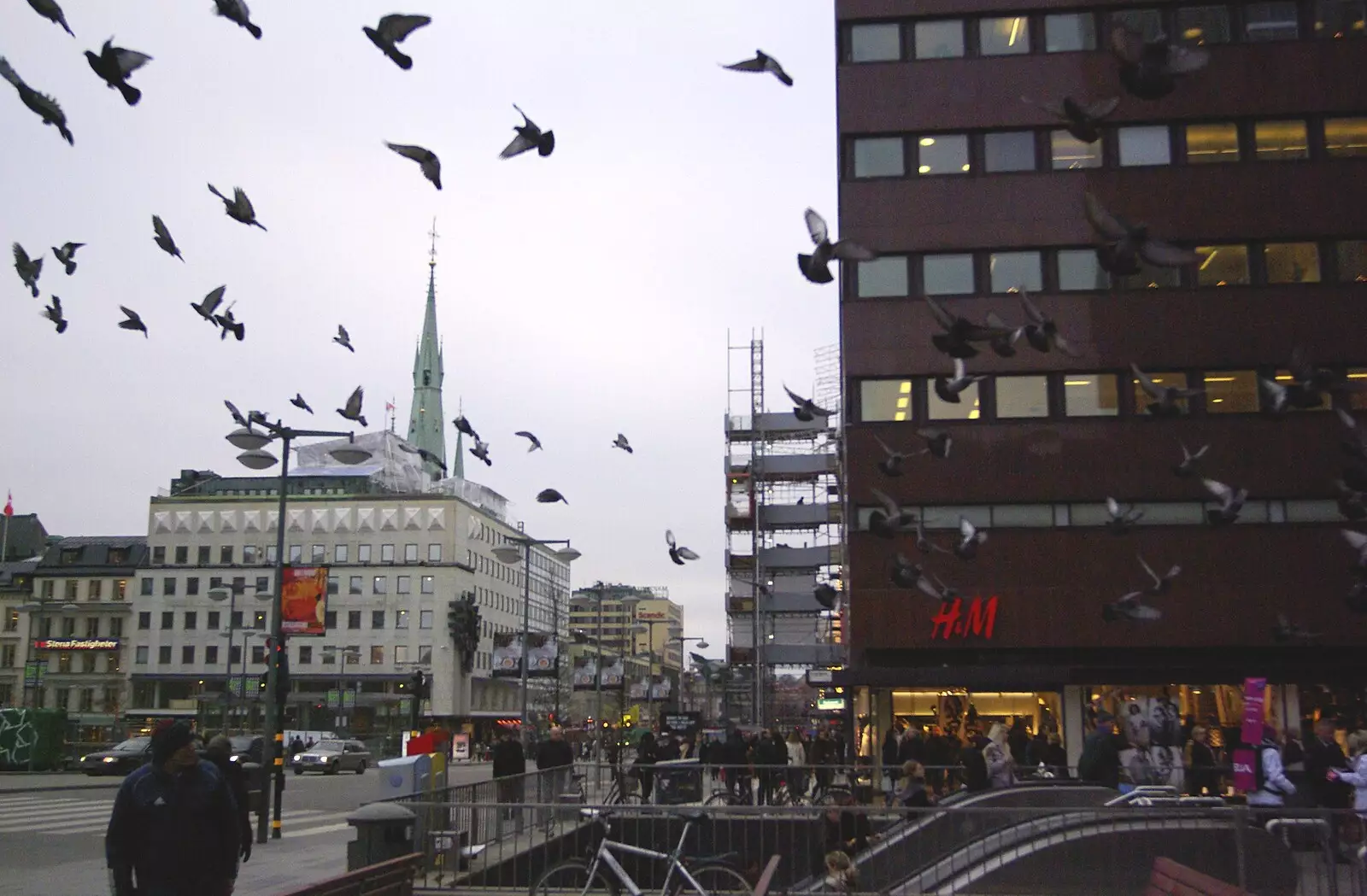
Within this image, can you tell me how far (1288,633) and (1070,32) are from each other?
17861 mm

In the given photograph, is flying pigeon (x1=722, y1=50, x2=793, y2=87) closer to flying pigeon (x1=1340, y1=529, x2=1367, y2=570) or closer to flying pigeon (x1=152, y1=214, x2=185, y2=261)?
flying pigeon (x1=152, y1=214, x2=185, y2=261)

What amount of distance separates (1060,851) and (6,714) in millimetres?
47841

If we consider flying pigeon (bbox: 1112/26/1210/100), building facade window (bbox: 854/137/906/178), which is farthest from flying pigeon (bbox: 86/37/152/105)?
building facade window (bbox: 854/137/906/178)

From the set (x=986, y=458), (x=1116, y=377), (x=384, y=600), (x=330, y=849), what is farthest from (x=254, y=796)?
(x=384, y=600)

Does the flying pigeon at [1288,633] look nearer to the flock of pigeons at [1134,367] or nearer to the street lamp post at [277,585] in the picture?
the flock of pigeons at [1134,367]

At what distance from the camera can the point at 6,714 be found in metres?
50.1

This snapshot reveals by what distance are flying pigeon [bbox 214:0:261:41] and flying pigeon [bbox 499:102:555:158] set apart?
8.96 ft

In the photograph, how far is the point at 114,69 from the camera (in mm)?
12328

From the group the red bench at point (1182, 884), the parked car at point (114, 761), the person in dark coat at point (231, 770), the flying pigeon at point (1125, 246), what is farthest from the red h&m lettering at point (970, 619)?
the parked car at point (114, 761)

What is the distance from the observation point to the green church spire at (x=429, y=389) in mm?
192375

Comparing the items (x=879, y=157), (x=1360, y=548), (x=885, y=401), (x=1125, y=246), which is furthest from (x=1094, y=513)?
(x=1125, y=246)

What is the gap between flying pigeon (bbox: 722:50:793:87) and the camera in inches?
616

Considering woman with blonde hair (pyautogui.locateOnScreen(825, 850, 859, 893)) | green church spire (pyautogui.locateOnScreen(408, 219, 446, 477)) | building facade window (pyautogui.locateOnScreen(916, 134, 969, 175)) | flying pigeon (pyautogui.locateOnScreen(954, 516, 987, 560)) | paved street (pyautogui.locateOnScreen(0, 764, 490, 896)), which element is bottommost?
paved street (pyautogui.locateOnScreen(0, 764, 490, 896))

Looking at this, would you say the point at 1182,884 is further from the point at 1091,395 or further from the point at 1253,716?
the point at 1091,395
